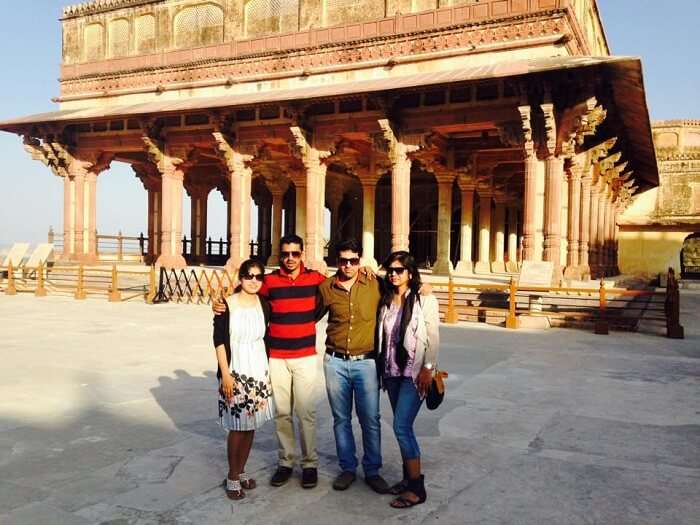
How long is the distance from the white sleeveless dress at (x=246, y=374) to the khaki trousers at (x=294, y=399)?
0.30 ft

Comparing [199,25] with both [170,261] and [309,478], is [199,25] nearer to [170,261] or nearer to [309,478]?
[170,261]

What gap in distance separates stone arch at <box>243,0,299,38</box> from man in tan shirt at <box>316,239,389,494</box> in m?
15.5

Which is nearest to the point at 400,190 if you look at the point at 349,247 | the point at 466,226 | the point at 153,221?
the point at 466,226

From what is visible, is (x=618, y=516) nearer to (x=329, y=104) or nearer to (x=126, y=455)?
(x=126, y=455)

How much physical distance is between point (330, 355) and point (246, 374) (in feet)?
1.61

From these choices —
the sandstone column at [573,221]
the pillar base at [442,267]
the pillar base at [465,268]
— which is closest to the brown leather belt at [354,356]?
the sandstone column at [573,221]

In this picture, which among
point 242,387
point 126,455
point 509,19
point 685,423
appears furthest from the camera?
point 509,19

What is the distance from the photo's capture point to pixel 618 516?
298 cm

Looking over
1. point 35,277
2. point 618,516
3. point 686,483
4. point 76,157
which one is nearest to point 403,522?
point 618,516

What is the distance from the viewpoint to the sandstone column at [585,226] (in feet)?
51.4

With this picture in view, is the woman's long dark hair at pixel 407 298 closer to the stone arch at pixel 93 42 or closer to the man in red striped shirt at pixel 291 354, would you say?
the man in red striped shirt at pixel 291 354

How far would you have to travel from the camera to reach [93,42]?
20.7 meters

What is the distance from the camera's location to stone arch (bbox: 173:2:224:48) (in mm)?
18594

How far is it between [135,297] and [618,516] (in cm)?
1390
